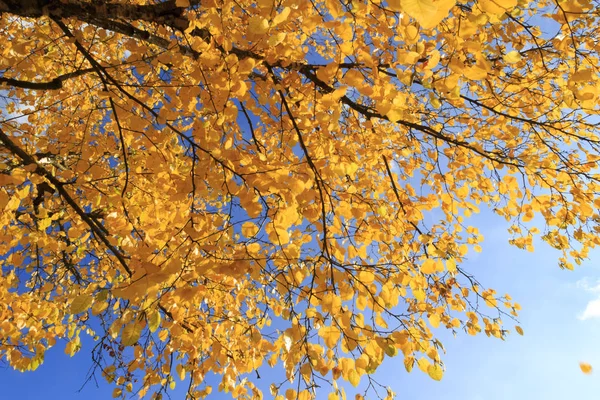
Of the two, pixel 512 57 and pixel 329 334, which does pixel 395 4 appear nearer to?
pixel 512 57

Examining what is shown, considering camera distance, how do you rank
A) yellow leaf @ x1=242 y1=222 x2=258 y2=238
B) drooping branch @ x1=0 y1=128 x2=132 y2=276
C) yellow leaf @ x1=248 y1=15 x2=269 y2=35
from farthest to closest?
drooping branch @ x1=0 y1=128 x2=132 y2=276 < yellow leaf @ x1=242 y1=222 x2=258 y2=238 < yellow leaf @ x1=248 y1=15 x2=269 y2=35

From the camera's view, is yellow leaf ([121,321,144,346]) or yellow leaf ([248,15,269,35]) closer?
yellow leaf ([248,15,269,35])

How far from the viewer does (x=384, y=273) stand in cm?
221

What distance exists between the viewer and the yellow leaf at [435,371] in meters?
1.80

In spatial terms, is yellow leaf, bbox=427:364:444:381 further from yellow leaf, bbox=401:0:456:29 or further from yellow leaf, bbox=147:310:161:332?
yellow leaf, bbox=401:0:456:29

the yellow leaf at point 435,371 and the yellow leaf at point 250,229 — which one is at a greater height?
the yellow leaf at point 250,229

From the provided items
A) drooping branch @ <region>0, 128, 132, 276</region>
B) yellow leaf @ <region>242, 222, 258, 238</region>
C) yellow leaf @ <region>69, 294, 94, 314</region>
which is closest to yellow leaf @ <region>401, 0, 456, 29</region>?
yellow leaf @ <region>242, 222, 258, 238</region>

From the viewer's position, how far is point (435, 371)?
1.82 metres

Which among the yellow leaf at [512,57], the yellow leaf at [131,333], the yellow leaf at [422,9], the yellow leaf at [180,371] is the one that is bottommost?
the yellow leaf at [131,333]

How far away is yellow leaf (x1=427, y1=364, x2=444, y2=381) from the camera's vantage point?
1.80m

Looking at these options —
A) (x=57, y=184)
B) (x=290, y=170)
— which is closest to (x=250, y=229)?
(x=290, y=170)

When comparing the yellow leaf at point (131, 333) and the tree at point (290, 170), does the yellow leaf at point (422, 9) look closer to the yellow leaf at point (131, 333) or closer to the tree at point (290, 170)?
the tree at point (290, 170)

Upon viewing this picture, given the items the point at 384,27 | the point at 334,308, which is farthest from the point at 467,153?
the point at 334,308

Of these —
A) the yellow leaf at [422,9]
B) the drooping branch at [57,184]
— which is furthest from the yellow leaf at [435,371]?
the drooping branch at [57,184]
